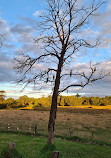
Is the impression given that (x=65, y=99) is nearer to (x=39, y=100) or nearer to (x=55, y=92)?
(x=39, y=100)

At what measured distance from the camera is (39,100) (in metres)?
102

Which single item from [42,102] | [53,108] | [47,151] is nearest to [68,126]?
[53,108]

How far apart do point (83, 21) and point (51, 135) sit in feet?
31.4

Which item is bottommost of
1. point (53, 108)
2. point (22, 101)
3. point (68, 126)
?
point (68, 126)

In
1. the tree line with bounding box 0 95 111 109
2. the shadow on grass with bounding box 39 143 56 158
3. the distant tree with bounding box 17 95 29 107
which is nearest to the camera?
the shadow on grass with bounding box 39 143 56 158

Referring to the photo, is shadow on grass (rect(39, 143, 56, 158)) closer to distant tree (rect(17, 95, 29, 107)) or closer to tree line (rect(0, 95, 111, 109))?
tree line (rect(0, 95, 111, 109))

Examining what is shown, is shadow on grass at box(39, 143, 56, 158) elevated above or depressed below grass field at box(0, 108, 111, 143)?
above

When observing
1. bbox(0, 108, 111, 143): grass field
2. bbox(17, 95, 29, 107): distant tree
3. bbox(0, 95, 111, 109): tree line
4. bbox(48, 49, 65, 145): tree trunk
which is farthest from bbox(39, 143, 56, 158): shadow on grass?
bbox(17, 95, 29, 107): distant tree

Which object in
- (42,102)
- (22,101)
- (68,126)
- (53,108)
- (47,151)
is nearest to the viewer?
(47,151)

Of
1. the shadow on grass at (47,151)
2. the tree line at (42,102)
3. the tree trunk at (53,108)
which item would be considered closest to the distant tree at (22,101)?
the tree line at (42,102)

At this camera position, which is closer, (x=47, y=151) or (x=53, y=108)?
(x=47, y=151)

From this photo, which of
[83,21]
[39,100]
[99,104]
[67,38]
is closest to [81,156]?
[67,38]

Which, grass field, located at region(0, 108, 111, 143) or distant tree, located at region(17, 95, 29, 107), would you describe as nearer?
grass field, located at region(0, 108, 111, 143)

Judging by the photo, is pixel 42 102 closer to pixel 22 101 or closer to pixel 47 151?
pixel 22 101
